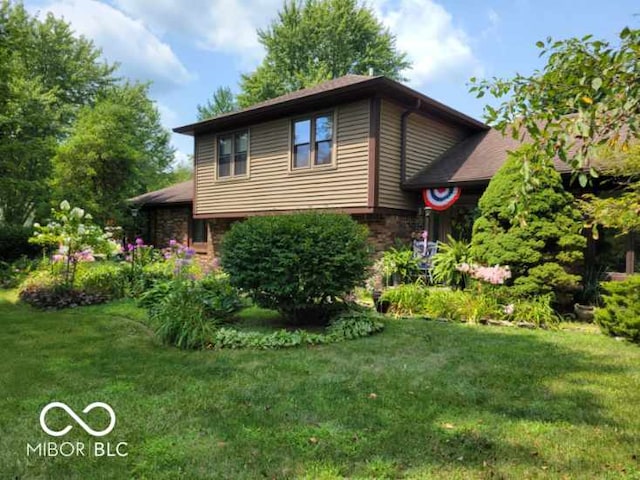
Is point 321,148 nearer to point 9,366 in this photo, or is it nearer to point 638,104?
point 9,366

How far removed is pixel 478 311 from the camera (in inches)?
268

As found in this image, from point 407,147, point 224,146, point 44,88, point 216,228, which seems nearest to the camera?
point 407,147

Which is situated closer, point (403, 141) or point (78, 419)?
point (78, 419)

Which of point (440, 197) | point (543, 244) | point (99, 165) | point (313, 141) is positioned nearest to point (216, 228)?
point (313, 141)

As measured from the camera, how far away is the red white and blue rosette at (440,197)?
31.6 feet

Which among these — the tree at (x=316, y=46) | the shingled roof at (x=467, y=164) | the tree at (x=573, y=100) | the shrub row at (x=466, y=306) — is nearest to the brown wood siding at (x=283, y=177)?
the shingled roof at (x=467, y=164)

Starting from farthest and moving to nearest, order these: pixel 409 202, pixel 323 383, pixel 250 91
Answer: pixel 250 91
pixel 409 202
pixel 323 383

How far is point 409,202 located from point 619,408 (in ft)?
24.6

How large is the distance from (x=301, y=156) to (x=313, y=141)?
57 centimetres

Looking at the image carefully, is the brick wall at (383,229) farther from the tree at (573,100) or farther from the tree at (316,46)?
the tree at (316,46)

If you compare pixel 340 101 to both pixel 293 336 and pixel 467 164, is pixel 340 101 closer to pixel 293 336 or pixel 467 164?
pixel 467 164

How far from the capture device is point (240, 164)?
12781 mm

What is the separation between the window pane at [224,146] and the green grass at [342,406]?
327 inches

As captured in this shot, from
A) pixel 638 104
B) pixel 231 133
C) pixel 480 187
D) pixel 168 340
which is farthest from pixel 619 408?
pixel 231 133
